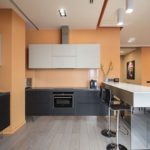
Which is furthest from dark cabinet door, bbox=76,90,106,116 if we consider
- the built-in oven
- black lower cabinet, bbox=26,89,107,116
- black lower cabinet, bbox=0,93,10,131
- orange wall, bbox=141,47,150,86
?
orange wall, bbox=141,47,150,86

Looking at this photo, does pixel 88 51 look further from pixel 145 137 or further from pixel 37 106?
pixel 145 137

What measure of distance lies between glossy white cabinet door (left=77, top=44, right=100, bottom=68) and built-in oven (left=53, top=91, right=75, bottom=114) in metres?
0.95

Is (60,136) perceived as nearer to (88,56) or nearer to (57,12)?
(88,56)

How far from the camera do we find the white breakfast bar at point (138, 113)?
80.7 inches

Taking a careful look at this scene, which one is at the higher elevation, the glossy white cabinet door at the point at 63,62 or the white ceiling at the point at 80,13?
the white ceiling at the point at 80,13

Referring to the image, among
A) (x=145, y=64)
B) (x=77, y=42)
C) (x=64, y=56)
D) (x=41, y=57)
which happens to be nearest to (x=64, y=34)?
(x=77, y=42)

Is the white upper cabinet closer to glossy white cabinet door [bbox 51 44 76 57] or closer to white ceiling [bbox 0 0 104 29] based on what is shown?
glossy white cabinet door [bbox 51 44 76 57]

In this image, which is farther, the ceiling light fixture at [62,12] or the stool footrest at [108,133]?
the ceiling light fixture at [62,12]

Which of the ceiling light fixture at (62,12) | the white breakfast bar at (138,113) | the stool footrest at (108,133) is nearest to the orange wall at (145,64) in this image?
the white breakfast bar at (138,113)

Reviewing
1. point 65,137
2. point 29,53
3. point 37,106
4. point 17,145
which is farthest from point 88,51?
point 17,145

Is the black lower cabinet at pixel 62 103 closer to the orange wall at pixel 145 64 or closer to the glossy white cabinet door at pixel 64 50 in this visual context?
the glossy white cabinet door at pixel 64 50

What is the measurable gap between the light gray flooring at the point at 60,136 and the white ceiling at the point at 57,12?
2.72m

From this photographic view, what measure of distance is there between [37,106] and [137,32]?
4.12 metres

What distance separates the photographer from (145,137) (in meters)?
3.20
